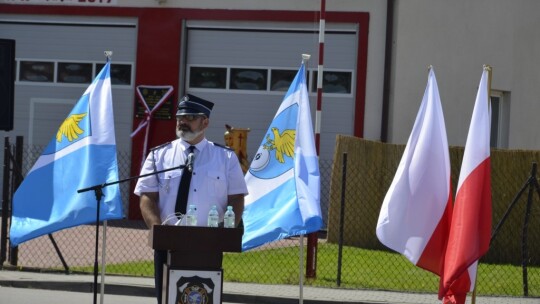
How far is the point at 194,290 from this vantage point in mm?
7855

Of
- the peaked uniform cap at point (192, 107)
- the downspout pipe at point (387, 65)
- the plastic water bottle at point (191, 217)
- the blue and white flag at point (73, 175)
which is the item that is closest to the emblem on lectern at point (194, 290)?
the plastic water bottle at point (191, 217)

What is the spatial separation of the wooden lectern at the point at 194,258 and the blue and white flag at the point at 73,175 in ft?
7.54

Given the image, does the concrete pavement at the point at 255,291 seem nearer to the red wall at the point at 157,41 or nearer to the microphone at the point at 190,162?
the microphone at the point at 190,162

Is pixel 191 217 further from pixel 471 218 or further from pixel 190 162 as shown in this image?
pixel 471 218

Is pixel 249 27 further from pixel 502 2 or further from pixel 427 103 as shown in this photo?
pixel 427 103

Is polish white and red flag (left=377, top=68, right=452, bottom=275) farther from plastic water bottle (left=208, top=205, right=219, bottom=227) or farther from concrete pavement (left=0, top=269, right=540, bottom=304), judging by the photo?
concrete pavement (left=0, top=269, right=540, bottom=304)

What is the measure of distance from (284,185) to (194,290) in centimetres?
276

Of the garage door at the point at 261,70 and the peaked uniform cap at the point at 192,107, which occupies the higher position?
the garage door at the point at 261,70

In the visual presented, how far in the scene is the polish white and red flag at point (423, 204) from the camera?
9594 mm

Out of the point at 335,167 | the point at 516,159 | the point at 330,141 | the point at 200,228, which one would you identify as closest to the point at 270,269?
the point at 335,167

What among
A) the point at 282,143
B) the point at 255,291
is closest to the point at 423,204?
the point at 282,143

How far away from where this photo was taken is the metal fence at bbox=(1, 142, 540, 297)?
50.3 feet

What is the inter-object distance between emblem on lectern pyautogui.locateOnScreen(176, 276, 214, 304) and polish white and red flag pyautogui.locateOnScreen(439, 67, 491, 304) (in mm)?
2269

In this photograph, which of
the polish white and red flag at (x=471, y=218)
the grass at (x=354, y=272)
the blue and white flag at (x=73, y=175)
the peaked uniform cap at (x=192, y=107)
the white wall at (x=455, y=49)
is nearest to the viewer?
the peaked uniform cap at (x=192, y=107)
